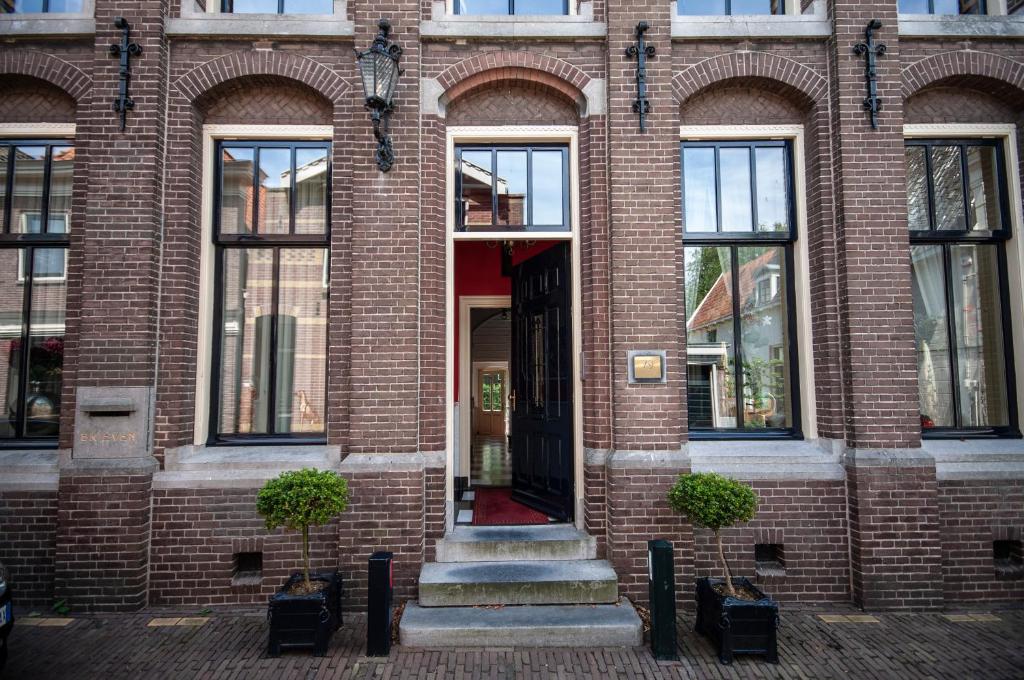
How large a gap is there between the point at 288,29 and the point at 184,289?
2.79 meters

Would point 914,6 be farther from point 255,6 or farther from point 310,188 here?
point 255,6

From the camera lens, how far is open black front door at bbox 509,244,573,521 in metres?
5.57

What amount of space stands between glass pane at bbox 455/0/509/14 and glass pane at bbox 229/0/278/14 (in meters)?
2.00

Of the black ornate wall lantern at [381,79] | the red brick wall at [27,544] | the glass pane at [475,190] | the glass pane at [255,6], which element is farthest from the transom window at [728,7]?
the red brick wall at [27,544]

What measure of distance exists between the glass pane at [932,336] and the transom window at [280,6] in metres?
6.90

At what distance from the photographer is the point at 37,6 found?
5.57 meters

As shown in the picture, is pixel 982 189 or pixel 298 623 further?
pixel 982 189

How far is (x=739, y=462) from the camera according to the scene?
509 cm

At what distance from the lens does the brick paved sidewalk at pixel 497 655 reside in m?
3.80

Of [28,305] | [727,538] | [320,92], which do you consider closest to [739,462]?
[727,538]

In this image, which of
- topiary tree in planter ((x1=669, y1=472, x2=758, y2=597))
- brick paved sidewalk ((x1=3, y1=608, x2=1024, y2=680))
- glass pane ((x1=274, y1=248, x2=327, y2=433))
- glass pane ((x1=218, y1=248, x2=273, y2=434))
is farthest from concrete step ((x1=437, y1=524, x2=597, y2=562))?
glass pane ((x1=218, y1=248, x2=273, y2=434))

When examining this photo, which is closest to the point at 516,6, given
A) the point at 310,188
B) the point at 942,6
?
the point at 310,188

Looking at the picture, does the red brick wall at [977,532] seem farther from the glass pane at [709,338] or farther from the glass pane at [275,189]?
the glass pane at [275,189]

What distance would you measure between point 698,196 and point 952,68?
282 centimetres
